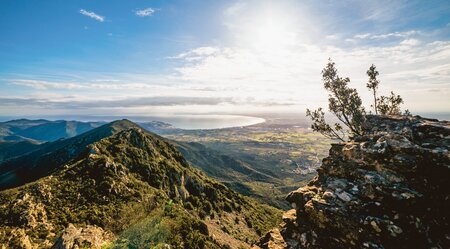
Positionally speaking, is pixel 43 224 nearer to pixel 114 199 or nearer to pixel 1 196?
pixel 114 199

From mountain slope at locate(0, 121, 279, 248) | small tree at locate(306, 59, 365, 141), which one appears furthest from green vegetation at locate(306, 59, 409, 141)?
mountain slope at locate(0, 121, 279, 248)

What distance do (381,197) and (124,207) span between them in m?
62.9

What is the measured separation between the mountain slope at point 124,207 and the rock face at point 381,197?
29242 millimetres

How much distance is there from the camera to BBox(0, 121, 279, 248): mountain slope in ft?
149

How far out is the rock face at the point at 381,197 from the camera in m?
13.1

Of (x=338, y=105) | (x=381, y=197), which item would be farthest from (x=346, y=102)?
(x=381, y=197)

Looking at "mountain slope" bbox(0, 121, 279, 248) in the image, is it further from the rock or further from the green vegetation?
the green vegetation

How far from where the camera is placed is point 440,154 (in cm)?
1418

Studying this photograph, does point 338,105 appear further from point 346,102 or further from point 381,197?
point 381,197

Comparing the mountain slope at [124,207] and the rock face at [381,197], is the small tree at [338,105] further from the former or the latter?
the mountain slope at [124,207]

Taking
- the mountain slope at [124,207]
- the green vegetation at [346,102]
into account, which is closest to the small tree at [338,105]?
the green vegetation at [346,102]

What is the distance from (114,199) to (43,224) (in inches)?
719

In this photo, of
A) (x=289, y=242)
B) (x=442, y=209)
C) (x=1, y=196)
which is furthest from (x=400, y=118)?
(x=1, y=196)

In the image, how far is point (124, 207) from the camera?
2495 inches
